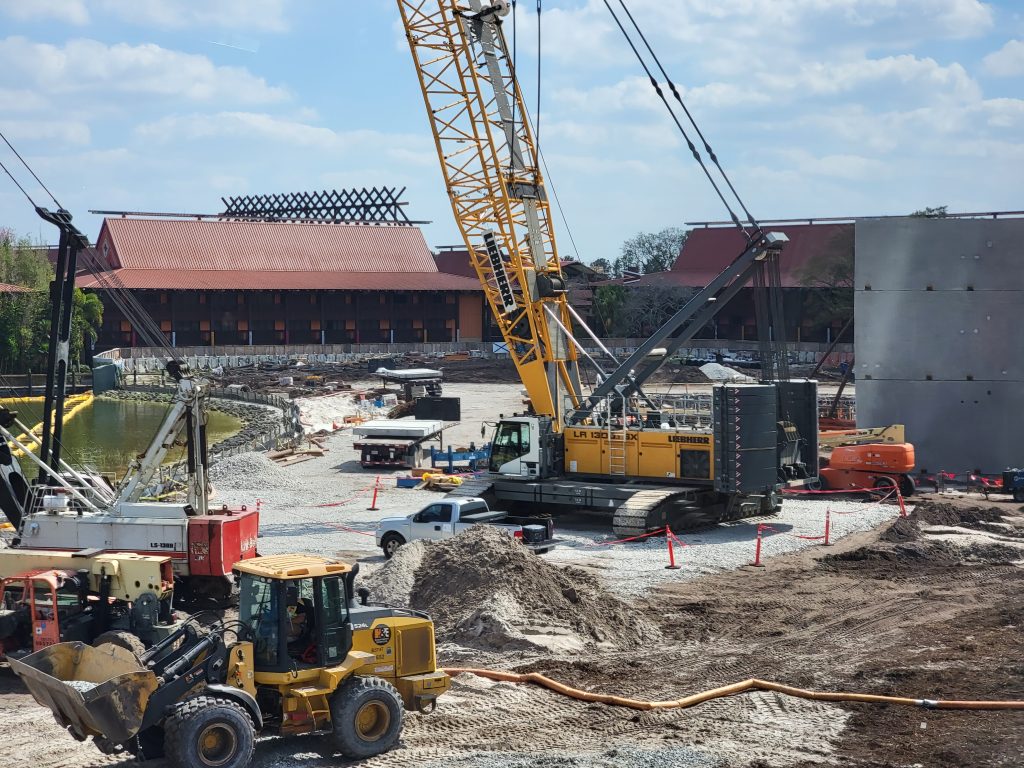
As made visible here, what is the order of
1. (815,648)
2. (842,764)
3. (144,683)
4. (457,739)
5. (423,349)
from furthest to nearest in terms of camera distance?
(423,349), (815,648), (457,739), (842,764), (144,683)

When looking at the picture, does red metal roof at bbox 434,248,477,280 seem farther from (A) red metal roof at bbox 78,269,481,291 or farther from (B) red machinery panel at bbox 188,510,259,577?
(B) red machinery panel at bbox 188,510,259,577

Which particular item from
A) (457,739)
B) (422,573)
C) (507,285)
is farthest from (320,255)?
(457,739)

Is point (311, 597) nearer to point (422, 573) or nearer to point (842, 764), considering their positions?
point (842, 764)

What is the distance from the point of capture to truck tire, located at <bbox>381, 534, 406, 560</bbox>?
25.8m

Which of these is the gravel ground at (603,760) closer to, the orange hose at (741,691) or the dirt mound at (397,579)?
the orange hose at (741,691)

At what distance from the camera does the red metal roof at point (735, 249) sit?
281ft

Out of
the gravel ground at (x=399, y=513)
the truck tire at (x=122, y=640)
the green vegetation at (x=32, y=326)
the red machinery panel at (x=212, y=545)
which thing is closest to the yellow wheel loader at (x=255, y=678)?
the truck tire at (x=122, y=640)

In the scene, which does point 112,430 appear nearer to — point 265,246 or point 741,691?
point 265,246

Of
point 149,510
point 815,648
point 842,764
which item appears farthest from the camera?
point 149,510

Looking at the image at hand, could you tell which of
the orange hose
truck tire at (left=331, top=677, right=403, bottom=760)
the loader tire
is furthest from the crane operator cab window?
the loader tire

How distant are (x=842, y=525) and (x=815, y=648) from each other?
1263cm

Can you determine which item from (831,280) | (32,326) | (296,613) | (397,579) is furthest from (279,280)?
(296,613)

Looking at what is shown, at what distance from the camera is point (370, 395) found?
221ft

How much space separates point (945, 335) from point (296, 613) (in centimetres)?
3066
